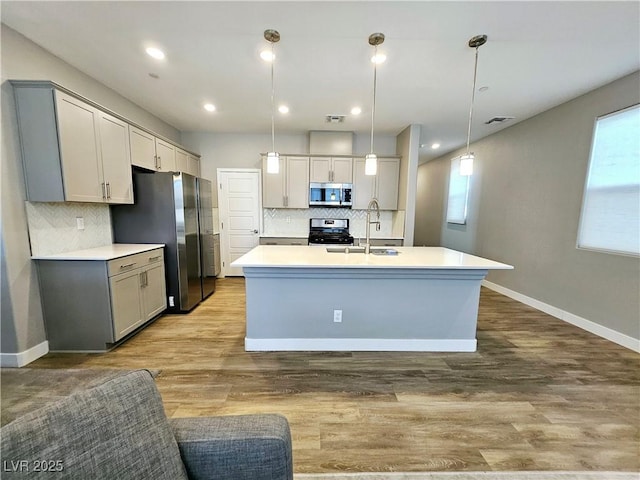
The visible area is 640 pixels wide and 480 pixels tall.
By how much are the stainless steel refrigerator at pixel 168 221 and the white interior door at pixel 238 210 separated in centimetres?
160

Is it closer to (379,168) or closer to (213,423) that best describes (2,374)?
(213,423)

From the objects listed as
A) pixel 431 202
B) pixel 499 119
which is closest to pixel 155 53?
pixel 499 119

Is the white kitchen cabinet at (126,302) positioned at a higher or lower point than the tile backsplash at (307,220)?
lower

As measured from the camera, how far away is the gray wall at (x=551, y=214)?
2.75 metres

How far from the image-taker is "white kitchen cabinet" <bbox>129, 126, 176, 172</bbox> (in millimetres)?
3170

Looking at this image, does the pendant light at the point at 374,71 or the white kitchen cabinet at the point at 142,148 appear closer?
the pendant light at the point at 374,71

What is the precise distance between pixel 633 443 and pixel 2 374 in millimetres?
4472

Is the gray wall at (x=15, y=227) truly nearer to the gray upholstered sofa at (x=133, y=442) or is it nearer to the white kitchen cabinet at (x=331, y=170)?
the gray upholstered sofa at (x=133, y=442)

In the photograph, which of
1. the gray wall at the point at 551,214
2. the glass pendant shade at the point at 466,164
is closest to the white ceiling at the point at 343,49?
the gray wall at the point at 551,214

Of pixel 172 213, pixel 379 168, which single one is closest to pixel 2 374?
pixel 172 213

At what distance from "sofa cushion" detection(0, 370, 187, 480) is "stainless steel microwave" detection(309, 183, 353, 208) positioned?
4142 millimetres

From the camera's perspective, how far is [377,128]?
4.55 metres

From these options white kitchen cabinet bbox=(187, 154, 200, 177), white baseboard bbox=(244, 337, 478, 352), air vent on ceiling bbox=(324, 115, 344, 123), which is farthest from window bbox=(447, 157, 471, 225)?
white kitchen cabinet bbox=(187, 154, 200, 177)

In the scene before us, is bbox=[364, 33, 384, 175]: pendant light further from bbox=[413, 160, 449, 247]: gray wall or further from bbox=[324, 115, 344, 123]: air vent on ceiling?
bbox=[413, 160, 449, 247]: gray wall
